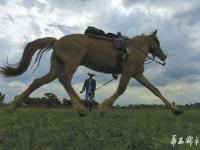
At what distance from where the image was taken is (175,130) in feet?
27.9

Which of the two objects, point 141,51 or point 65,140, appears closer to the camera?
point 65,140

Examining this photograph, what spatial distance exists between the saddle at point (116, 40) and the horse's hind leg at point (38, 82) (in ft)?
3.36

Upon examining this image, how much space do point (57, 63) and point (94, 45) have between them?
0.93 metres

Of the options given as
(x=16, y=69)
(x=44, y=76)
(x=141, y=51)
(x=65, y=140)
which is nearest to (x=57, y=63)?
(x=44, y=76)

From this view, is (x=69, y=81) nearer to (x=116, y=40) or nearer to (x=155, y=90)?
(x=116, y=40)

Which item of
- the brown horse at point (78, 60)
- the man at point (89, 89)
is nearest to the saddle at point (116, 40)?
the brown horse at point (78, 60)

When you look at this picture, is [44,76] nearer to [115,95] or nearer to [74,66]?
[74,66]

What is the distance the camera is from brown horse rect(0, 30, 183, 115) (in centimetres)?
1104

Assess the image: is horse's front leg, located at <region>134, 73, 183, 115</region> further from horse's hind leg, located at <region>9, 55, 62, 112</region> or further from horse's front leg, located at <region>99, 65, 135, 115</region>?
horse's hind leg, located at <region>9, 55, 62, 112</region>

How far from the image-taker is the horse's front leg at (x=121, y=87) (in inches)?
470

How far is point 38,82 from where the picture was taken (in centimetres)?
1116

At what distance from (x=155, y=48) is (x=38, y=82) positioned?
140 inches

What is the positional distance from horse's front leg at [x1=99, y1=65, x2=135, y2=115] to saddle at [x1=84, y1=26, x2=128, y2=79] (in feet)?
0.55

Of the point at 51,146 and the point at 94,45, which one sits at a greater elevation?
the point at 94,45
